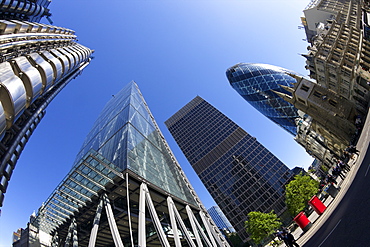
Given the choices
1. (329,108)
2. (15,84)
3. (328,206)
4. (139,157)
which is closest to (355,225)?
(328,206)

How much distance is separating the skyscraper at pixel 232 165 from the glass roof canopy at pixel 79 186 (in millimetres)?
69350

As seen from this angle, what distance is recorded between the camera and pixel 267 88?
103 meters

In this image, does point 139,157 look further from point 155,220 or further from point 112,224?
point 112,224

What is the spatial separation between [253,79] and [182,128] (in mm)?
49066

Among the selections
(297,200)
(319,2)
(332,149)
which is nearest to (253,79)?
(319,2)

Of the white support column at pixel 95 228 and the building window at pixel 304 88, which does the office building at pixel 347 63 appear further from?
the white support column at pixel 95 228

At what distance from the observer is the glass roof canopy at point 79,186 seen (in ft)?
65.0

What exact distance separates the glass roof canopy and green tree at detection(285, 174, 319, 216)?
2473cm

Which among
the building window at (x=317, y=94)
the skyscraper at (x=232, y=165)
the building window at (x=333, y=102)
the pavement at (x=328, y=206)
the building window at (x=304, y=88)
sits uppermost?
the skyscraper at (x=232, y=165)

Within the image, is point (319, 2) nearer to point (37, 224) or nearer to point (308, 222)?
point (308, 222)

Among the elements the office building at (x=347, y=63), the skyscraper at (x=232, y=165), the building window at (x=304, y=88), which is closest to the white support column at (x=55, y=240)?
the office building at (x=347, y=63)

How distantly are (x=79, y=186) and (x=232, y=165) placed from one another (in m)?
80.4

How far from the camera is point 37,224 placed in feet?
73.4

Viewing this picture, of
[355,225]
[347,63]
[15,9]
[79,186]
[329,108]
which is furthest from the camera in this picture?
[329,108]
